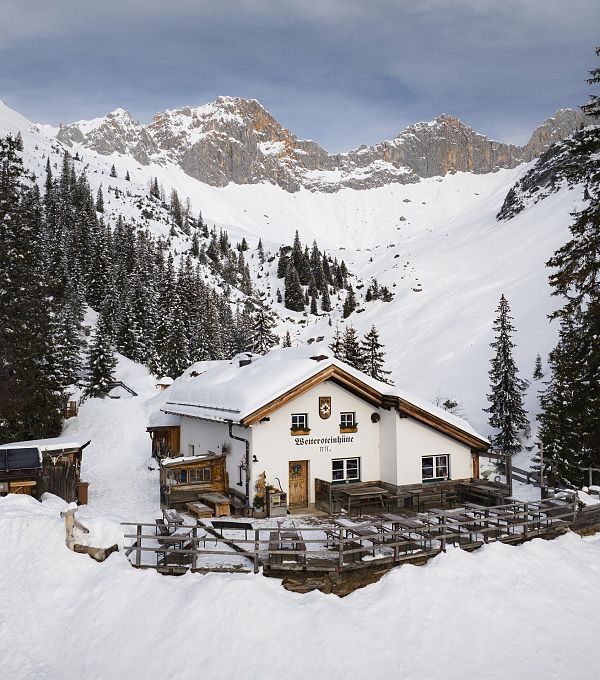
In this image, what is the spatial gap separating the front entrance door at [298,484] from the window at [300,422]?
4.16 ft

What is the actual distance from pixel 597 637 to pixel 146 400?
3851 cm

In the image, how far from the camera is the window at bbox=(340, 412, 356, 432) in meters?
22.5

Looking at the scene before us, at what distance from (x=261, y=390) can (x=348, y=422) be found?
396cm

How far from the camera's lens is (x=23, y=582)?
12.7m

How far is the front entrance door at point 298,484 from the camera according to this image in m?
21.4

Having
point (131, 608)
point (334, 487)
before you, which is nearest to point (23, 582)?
point (131, 608)

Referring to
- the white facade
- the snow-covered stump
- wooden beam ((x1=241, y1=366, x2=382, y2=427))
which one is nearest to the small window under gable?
the white facade

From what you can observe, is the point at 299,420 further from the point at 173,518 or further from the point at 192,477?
the point at 173,518

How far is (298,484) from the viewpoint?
847 inches

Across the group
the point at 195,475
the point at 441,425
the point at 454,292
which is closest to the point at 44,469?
the point at 195,475

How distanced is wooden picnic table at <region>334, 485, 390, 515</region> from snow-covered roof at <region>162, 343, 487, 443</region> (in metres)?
3.72

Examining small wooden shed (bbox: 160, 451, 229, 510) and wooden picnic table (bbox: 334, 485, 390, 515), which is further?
small wooden shed (bbox: 160, 451, 229, 510)

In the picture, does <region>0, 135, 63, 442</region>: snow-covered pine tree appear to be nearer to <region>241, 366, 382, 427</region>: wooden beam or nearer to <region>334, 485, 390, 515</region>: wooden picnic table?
<region>241, 366, 382, 427</region>: wooden beam

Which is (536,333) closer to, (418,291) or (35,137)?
(418,291)
